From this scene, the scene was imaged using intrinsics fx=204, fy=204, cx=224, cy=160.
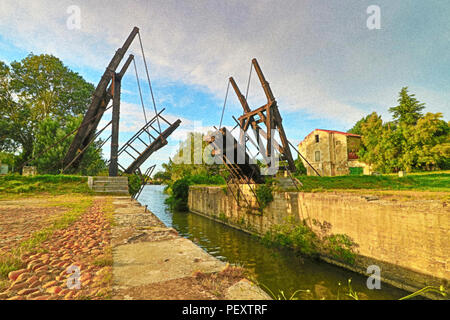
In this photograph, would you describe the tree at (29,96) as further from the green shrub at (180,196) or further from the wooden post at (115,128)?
the wooden post at (115,128)

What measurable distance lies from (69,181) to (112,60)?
681cm

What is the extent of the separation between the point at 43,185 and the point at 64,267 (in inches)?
444

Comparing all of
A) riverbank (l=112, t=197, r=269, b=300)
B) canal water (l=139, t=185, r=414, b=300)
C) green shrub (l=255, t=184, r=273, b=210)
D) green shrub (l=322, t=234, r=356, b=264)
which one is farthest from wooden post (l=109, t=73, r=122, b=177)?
green shrub (l=322, t=234, r=356, b=264)

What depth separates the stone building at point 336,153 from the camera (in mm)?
27703

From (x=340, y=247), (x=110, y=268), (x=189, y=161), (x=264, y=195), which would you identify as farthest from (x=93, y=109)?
(x=189, y=161)

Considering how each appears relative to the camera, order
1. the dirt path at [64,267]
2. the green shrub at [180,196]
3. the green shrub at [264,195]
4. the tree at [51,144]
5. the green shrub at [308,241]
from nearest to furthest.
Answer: the dirt path at [64,267] < the green shrub at [308,241] < the green shrub at [264,195] < the tree at [51,144] < the green shrub at [180,196]

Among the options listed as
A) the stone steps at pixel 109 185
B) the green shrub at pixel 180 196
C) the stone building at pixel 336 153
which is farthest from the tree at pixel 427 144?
the stone steps at pixel 109 185

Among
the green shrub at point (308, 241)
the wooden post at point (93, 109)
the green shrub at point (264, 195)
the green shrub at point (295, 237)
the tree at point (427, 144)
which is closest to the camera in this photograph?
the green shrub at point (308, 241)

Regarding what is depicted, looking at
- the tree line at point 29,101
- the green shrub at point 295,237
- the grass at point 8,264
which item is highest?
the tree line at point 29,101

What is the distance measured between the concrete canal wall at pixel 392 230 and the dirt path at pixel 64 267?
7.22m

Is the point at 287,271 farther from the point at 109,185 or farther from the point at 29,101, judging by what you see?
the point at 29,101

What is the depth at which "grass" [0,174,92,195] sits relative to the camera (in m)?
9.59
